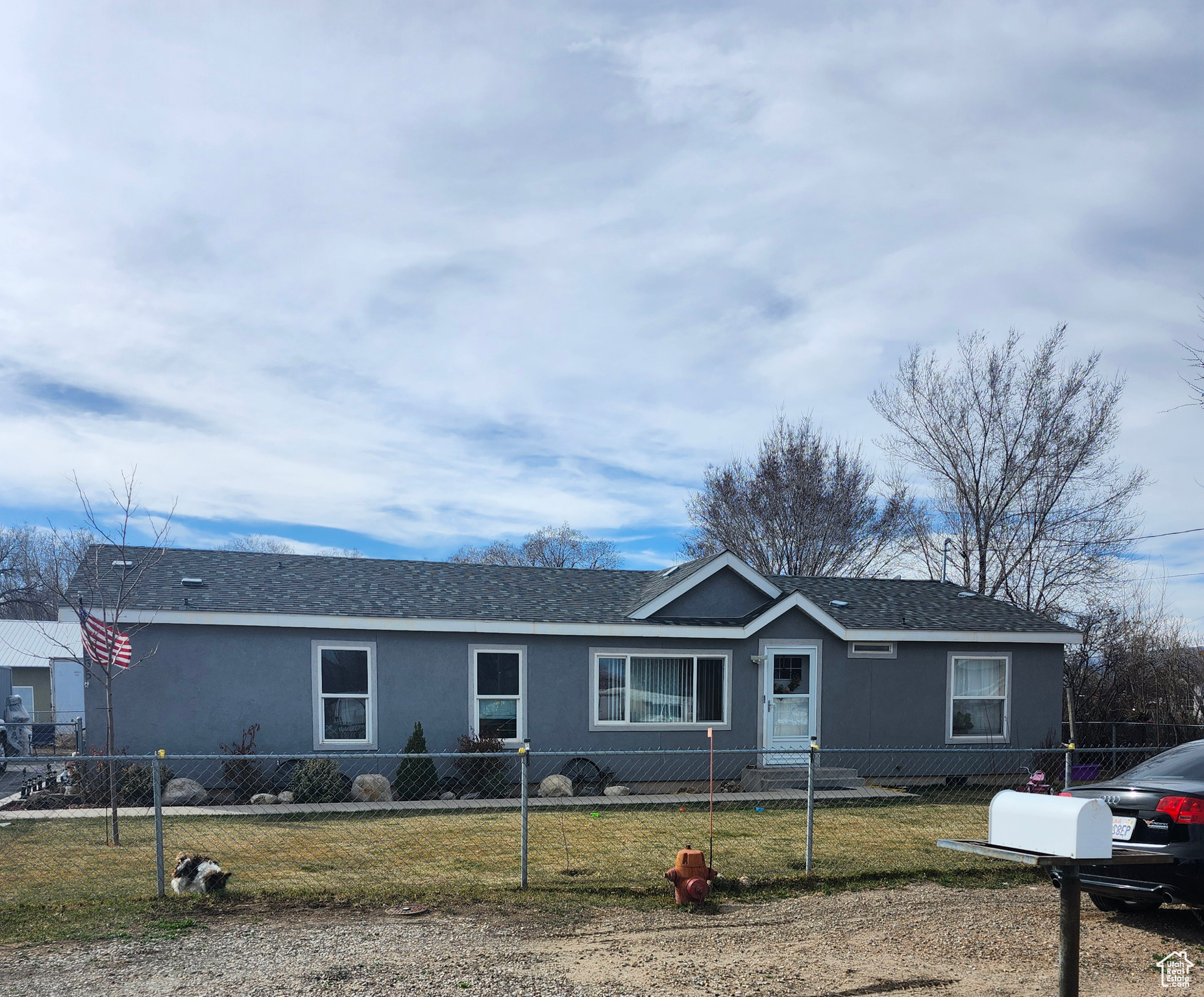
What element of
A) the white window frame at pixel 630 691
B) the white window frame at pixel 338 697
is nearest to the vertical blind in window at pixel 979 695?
the white window frame at pixel 630 691

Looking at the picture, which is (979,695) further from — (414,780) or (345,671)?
(345,671)

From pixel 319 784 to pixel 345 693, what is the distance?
6.03ft

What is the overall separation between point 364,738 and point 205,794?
2336 mm

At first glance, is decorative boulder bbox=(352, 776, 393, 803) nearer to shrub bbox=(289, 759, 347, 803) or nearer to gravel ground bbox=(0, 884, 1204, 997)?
shrub bbox=(289, 759, 347, 803)

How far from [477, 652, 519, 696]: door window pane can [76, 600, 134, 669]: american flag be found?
16.5 feet

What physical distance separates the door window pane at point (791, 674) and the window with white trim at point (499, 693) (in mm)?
4396

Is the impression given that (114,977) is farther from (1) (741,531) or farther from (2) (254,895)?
(1) (741,531)

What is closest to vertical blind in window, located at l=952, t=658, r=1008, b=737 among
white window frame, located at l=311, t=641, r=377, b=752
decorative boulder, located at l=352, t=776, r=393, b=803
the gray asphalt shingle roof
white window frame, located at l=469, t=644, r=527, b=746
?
the gray asphalt shingle roof

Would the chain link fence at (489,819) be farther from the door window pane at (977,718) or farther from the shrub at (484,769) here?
the door window pane at (977,718)

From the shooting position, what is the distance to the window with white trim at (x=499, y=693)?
1485 cm

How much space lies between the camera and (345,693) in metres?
14.4

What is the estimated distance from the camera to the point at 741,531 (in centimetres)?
3281

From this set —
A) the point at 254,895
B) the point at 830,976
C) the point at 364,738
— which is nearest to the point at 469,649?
the point at 364,738

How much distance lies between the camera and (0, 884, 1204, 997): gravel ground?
5.37 meters
